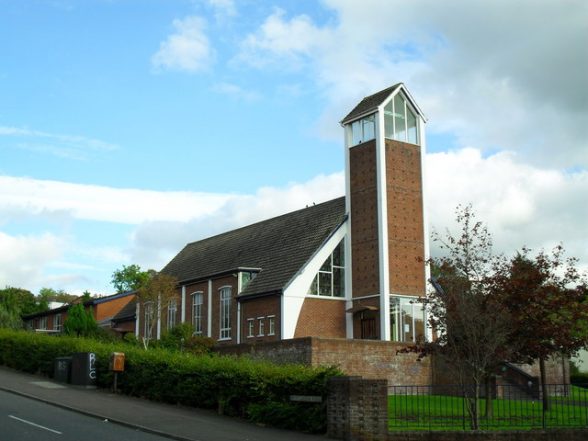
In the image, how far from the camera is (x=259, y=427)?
2031 cm

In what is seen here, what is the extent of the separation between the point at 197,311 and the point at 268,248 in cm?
633

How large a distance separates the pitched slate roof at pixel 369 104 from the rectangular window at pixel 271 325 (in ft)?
38.5

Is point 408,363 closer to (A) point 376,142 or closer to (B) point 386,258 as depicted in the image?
(B) point 386,258

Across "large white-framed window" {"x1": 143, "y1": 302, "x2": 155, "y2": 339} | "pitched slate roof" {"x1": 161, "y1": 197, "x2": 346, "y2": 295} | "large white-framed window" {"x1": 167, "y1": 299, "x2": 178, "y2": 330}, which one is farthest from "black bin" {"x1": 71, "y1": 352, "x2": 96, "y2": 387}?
"large white-framed window" {"x1": 167, "y1": 299, "x2": 178, "y2": 330}

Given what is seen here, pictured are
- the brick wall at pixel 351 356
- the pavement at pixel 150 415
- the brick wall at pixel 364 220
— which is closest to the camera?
the pavement at pixel 150 415

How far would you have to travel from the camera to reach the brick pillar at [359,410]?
1797cm

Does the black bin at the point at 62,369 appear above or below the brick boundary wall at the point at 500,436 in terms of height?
above

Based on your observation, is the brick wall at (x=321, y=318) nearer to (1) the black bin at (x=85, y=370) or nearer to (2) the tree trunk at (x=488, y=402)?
(1) the black bin at (x=85, y=370)

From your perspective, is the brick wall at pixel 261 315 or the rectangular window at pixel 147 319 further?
the rectangular window at pixel 147 319

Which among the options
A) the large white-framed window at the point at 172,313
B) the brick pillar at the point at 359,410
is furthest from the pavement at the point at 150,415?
the large white-framed window at the point at 172,313

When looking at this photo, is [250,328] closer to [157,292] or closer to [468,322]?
[157,292]

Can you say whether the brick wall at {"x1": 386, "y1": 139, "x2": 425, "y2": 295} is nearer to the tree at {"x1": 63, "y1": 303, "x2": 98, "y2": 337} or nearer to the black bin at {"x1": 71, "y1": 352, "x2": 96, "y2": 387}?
the black bin at {"x1": 71, "y1": 352, "x2": 96, "y2": 387}

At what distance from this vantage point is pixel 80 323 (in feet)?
136

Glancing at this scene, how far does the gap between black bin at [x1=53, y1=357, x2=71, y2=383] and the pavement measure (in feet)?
1.79
